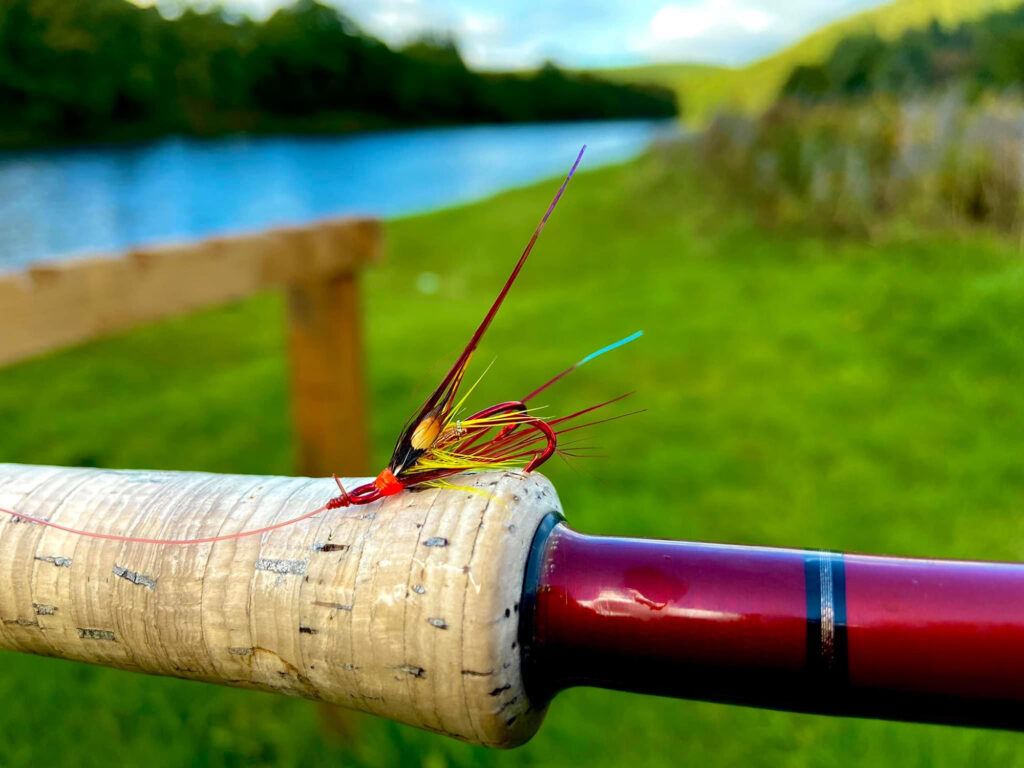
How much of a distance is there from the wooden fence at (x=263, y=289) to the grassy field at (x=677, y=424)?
320 millimetres

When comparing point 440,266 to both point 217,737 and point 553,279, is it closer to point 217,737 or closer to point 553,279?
point 553,279

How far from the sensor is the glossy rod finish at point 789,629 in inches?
16.1

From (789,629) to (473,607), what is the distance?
0.17 m

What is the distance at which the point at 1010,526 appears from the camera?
8.95 feet

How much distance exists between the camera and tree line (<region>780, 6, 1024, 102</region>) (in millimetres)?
10281

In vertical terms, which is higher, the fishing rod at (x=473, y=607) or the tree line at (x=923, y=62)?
the tree line at (x=923, y=62)

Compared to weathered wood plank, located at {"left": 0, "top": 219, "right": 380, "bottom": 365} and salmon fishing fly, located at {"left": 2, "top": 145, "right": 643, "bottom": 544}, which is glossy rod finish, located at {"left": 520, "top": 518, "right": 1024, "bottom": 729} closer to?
salmon fishing fly, located at {"left": 2, "top": 145, "right": 643, "bottom": 544}

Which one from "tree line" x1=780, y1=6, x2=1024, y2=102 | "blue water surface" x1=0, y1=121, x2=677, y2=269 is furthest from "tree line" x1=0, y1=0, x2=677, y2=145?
"tree line" x1=780, y1=6, x2=1024, y2=102

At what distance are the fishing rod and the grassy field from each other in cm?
42

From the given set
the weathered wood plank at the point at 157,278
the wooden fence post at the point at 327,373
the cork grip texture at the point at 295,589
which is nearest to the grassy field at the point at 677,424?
the wooden fence post at the point at 327,373

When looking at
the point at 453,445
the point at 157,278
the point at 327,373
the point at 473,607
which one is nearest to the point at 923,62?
the point at 327,373

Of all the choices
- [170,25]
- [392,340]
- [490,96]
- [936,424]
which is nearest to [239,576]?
[936,424]

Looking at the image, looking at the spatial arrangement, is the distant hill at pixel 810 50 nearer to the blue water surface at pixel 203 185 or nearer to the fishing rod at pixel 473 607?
the blue water surface at pixel 203 185

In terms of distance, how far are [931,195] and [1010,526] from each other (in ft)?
12.4
